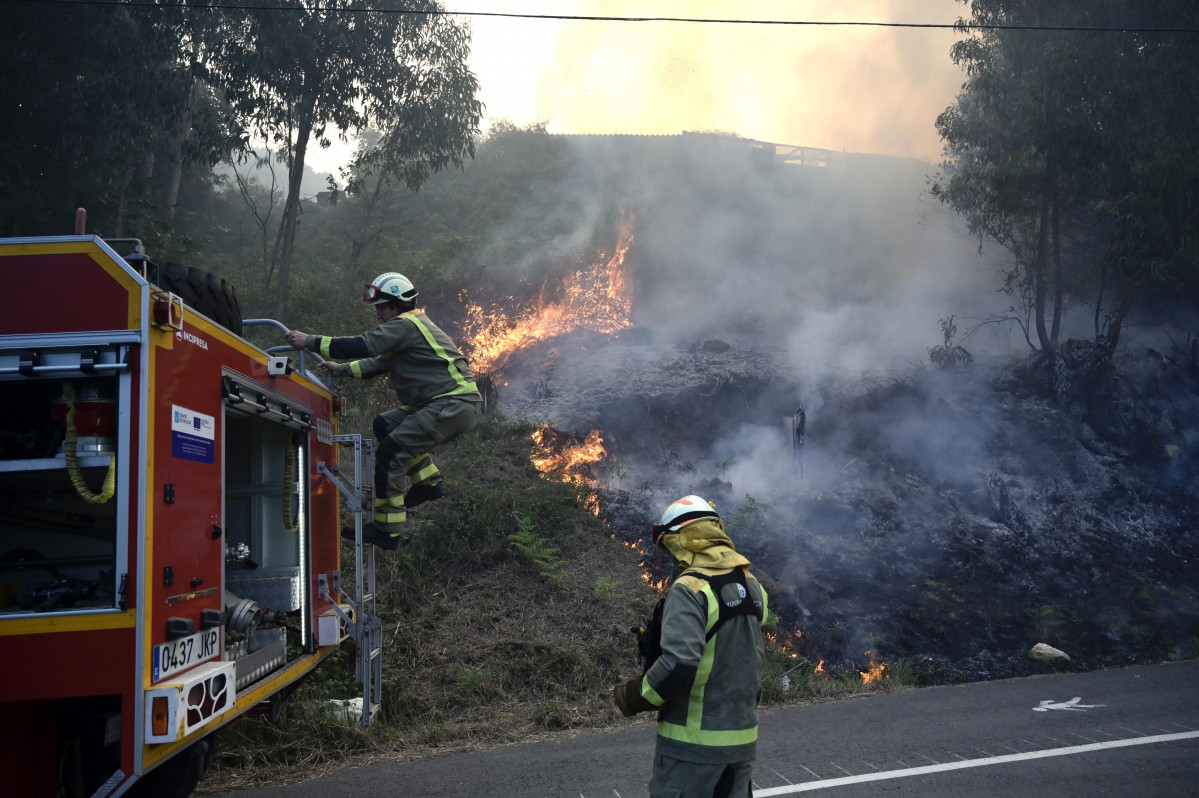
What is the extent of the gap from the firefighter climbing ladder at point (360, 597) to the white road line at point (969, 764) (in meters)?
2.59

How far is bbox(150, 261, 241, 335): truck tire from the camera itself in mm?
4168

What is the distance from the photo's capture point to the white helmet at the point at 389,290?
213 inches

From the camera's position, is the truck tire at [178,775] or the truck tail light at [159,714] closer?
the truck tail light at [159,714]

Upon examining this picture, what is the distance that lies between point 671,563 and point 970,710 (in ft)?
13.2

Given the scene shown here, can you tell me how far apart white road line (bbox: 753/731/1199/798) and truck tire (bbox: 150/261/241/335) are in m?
3.97

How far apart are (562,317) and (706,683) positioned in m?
15.3

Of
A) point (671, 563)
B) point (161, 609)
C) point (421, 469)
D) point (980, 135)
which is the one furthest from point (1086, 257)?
point (161, 609)

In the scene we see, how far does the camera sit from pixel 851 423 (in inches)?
572

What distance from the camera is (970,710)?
22.1 ft

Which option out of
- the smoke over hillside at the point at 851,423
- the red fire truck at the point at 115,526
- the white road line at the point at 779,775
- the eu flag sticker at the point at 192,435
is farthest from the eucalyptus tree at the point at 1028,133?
the eu flag sticker at the point at 192,435

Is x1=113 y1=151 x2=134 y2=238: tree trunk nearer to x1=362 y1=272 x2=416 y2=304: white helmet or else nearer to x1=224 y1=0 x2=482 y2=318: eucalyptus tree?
x1=224 y1=0 x2=482 y2=318: eucalyptus tree

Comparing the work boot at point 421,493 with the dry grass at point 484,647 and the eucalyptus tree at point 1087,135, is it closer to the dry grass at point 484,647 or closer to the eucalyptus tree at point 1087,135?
the dry grass at point 484,647

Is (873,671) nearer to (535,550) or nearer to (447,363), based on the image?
(535,550)

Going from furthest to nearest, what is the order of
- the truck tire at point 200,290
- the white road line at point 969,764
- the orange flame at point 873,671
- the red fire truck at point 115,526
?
the orange flame at point 873,671 < the white road line at point 969,764 < the truck tire at point 200,290 < the red fire truck at point 115,526
